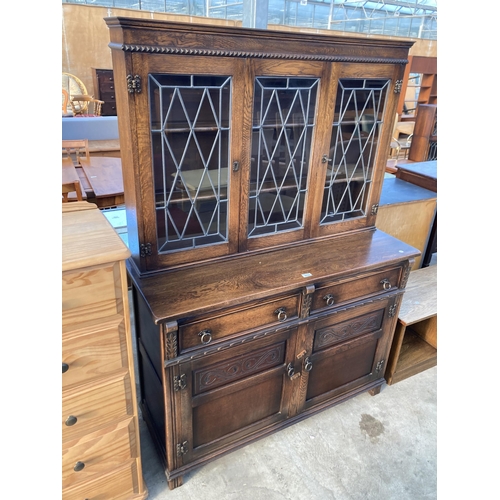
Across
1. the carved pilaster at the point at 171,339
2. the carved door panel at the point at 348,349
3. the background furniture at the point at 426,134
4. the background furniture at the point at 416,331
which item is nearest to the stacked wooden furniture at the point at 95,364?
the carved pilaster at the point at 171,339

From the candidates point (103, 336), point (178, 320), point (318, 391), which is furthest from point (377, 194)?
point (103, 336)

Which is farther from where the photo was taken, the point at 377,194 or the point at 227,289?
the point at 377,194

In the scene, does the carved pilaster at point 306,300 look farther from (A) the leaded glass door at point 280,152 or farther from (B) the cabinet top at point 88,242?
(B) the cabinet top at point 88,242

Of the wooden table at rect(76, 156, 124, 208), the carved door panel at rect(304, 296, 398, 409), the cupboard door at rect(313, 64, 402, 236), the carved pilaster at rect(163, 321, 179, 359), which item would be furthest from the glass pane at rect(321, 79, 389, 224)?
the wooden table at rect(76, 156, 124, 208)

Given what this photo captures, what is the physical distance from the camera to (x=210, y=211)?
1405mm

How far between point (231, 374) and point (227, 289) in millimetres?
326

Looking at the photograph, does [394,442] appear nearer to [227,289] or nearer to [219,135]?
[227,289]

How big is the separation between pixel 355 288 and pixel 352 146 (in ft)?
1.88

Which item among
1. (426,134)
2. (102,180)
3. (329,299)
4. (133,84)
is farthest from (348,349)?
(426,134)

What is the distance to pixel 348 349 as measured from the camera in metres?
1.72

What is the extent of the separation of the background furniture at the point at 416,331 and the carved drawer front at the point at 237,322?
31.1 inches

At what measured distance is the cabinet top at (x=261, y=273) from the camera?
1250 millimetres

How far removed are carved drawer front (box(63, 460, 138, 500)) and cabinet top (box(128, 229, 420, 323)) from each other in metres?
0.60

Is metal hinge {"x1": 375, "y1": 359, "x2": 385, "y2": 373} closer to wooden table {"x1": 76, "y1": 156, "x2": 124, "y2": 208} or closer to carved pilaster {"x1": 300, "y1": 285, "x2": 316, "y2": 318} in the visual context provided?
carved pilaster {"x1": 300, "y1": 285, "x2": 316, "y2": 318}
